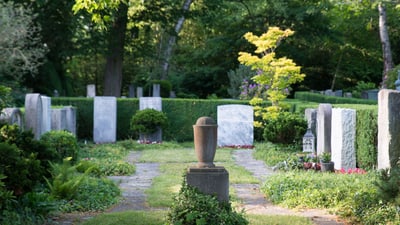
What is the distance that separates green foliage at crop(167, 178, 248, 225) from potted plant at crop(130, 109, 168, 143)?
1245cm

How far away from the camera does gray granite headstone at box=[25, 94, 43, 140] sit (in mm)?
13141

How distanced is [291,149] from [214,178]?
899 cm

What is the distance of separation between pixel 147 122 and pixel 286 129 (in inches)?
215

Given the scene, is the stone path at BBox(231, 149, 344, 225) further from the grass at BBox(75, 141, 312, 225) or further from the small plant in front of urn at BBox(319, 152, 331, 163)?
the small plant in front of urn at BBox(319, 152, 331, 163)

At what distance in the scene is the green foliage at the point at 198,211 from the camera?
273 inches

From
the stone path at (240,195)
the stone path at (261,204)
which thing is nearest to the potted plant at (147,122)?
the stone path at (240,195)

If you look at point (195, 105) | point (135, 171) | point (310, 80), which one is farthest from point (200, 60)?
point (135, 171)

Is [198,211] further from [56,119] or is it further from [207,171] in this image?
[56,119]

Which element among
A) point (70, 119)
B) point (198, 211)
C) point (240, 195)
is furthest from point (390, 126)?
point (70, 119)

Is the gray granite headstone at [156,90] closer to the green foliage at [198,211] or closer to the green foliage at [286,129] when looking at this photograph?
the green foliage at [286,129]

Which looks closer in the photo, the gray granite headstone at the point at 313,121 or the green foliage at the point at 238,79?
the gray granite headstone at the point at 313,121

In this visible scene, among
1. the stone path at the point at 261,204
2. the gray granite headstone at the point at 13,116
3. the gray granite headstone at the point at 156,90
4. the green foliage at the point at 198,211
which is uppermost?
the gray granite headstone at the point at 156,90

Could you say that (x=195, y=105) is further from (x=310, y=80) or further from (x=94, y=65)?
(x=94, y=65)

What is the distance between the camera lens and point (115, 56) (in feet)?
91.4
